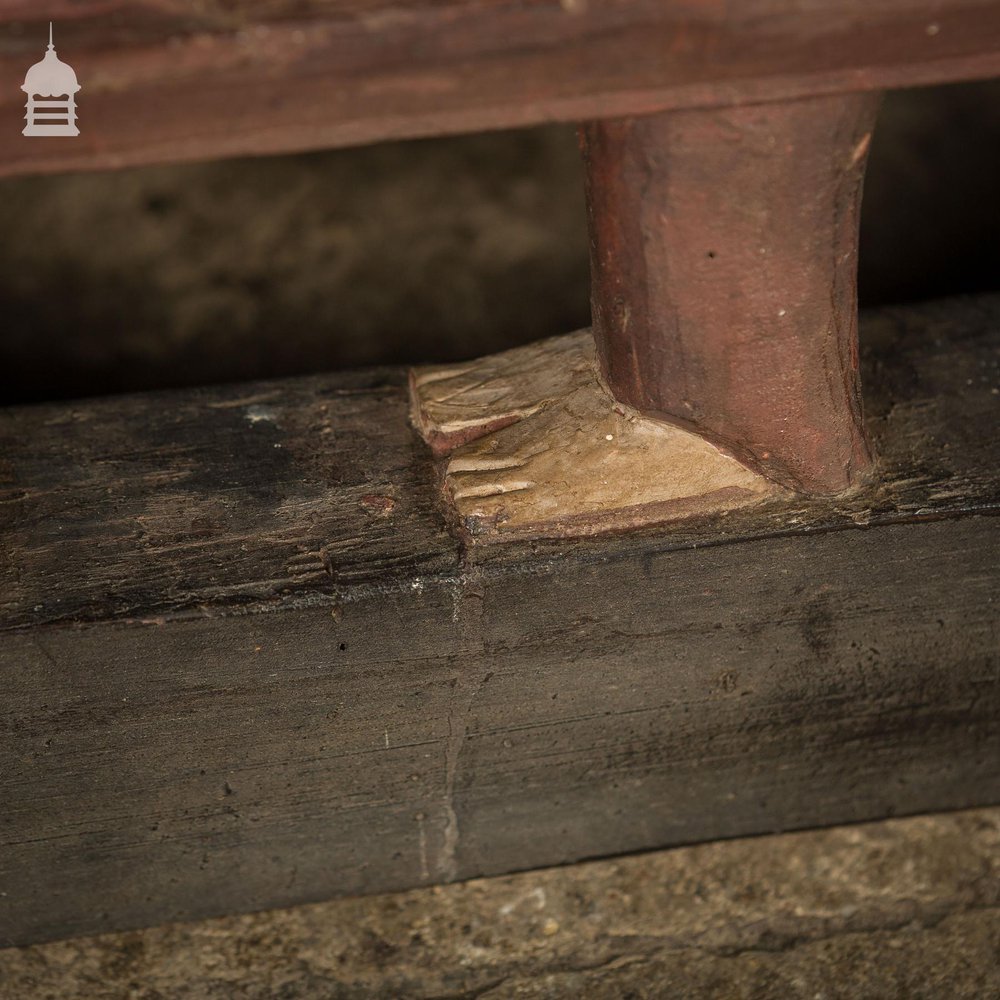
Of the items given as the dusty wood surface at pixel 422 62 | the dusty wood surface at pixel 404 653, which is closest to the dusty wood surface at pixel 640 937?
the dusty wood surface at pixel 404 653

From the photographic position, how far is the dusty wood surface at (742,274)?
1.26m

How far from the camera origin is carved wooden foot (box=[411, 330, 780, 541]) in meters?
1.53

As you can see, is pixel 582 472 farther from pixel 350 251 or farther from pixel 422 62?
pixel 350 251

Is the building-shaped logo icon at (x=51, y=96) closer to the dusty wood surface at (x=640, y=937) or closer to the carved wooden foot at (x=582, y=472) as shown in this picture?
the carved wooden foot at (x=582, y=472)

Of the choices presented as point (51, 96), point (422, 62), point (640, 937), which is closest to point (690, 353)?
point (422, 62)

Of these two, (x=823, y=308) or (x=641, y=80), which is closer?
(x=641, y=80)

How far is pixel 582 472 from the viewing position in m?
1.53

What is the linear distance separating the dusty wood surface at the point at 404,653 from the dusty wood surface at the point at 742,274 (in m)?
0.14

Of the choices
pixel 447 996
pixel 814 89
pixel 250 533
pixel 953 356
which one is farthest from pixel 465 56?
pixel 447 996

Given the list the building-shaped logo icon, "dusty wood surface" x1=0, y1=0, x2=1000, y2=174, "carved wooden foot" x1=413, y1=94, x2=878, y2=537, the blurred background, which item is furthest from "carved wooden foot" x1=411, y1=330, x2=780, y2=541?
the blurred background

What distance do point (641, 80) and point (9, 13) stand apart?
0.59 meters

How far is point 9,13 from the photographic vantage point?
3.40 ft

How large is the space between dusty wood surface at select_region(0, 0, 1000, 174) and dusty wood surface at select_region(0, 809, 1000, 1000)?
131cm

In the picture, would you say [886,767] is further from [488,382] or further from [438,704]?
[488,382]
